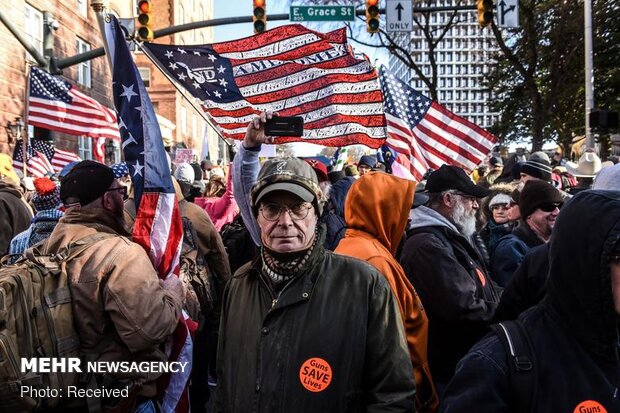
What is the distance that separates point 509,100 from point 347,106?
86.9 ft

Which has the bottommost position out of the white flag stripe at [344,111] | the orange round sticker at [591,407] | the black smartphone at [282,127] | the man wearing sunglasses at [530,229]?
the orange round sticker at [591,407]

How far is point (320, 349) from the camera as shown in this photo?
2516 mm

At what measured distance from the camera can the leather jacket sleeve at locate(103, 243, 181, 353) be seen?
10.2ft

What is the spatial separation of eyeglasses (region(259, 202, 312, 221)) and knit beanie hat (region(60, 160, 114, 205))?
128 centimetres

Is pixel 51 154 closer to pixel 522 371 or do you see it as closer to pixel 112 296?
pixel 112 296

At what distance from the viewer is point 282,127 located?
3.48 m

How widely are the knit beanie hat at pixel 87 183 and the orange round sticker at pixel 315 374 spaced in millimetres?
1761

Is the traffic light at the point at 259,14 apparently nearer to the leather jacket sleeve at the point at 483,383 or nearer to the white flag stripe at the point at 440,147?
the white flag stripe at the point at 440,147

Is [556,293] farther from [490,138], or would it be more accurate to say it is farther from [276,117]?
[490,138]

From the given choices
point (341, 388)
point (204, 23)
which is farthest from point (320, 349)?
point (204, 23)

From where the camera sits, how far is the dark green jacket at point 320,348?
2494 mm

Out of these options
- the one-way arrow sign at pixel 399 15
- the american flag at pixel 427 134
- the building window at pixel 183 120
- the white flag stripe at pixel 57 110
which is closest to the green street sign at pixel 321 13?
the one-way arrow sign at pixel 399 15

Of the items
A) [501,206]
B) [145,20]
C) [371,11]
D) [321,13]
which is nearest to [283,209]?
[501,206]

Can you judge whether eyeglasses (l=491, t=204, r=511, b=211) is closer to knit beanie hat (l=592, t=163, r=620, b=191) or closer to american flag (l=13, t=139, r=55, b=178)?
knit beanie hat (l=592, t=163, r=620, b=191)
